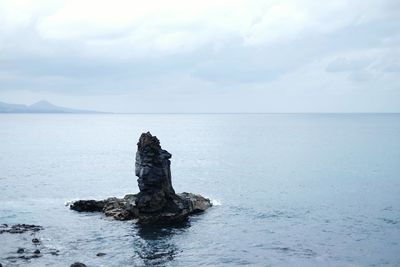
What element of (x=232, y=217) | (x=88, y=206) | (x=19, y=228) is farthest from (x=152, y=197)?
(x=19, y=228)

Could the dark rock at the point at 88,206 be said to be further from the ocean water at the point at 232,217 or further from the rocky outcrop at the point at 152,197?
the rocky outcrop at the point at 152,197

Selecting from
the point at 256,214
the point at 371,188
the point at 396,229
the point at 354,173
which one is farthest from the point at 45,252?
the point at 354,173

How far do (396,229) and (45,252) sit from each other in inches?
2047

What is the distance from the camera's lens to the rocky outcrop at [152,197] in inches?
3019

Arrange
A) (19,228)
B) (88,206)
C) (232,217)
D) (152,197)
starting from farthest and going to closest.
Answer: (88,206) → (232,217) → (152,197) → (19,228)

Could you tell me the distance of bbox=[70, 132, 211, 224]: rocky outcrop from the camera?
252ft

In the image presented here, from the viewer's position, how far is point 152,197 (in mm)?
76625

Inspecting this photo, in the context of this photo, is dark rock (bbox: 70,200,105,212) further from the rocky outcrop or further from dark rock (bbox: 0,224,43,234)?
dark rock (bbox: 0,224,43,234)

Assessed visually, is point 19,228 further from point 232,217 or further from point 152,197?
point 232,217

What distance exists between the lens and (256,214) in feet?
279

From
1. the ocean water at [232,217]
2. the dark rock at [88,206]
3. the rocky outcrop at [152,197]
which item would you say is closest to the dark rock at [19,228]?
the ocean water at [232,217]

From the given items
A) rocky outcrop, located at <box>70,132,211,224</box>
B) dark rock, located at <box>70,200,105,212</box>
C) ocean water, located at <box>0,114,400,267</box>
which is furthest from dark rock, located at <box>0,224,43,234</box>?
rocky outcrop, located at <box>70,132,211,224</box>

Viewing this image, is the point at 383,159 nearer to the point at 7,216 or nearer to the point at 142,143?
the point at 142,143

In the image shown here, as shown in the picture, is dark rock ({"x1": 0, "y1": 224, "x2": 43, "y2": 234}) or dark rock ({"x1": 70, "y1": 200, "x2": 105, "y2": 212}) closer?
dark rock ({"x1": 0, "y1": 224, "x2": 43, "y2": 234})
